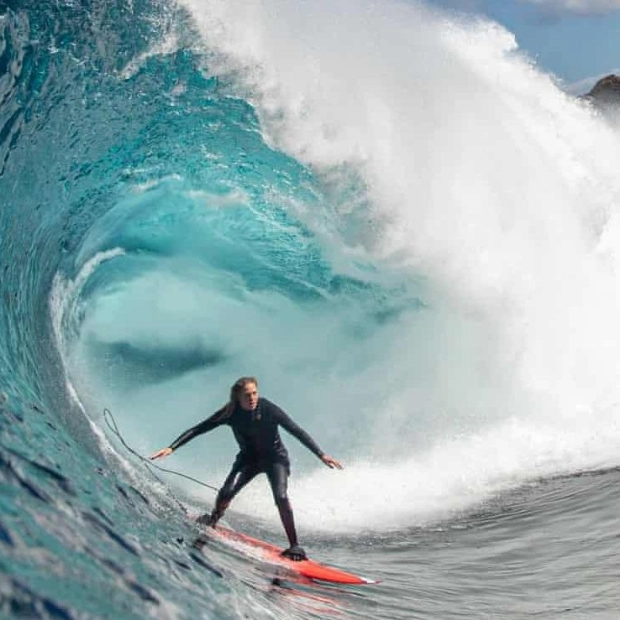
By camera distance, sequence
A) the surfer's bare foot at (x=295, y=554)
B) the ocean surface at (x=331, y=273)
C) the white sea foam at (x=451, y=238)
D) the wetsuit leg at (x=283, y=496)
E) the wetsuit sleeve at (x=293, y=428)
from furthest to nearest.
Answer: the white sea foam at (x=451, y=238)
the ocean surface at (x=331, y=273)
the wetsuit sleeve at (x=293, y=428)
the wetsuit leg at (x=283, y=496)
the surfer's bare foot at (x=295, y=554)

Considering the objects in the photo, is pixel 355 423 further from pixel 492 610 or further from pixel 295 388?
pixel 492 610

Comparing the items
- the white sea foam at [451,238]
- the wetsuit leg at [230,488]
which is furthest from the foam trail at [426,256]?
the wetsuit leg at [230,488]

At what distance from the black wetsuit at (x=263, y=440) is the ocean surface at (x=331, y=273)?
64 centimetres

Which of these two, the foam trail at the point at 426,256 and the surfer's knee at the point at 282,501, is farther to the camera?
the foam trail at the point at 426,256

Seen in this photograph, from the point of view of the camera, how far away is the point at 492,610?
563 centimetres

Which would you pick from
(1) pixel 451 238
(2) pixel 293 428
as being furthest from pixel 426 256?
(2) pixel 293 428

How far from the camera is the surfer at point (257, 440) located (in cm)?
651

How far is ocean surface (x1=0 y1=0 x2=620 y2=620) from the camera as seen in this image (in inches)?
341

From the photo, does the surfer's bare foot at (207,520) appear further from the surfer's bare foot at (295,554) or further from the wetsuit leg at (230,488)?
the surfer's bare foot at (295,554)

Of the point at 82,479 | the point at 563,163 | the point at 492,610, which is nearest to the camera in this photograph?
the point at 82,479

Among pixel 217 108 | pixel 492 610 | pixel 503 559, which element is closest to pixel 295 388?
pixel 217 108

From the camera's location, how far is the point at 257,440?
6754mm

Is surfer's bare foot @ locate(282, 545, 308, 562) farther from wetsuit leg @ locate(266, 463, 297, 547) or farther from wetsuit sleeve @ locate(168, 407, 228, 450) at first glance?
wetsuit sleeve @ locate(168, 407, 228, 450)

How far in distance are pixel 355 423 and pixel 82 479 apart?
7.74m
